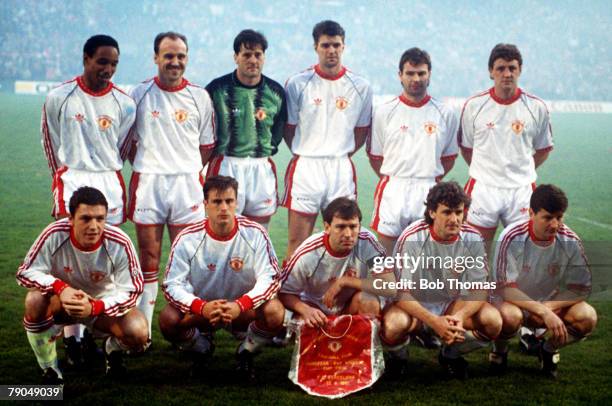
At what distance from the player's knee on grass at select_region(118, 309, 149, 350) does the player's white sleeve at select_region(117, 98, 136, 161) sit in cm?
118

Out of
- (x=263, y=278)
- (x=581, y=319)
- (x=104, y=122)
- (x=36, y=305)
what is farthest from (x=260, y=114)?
(x=581, y=319)

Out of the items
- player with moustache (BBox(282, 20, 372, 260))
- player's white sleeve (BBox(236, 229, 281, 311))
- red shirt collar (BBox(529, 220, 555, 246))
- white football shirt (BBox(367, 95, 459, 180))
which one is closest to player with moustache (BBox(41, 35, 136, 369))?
player's white sleeve (BBox(236, 229, 281, 311))

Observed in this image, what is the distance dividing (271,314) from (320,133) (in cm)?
153

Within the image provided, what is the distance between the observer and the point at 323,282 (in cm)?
382

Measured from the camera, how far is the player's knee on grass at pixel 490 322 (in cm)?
359

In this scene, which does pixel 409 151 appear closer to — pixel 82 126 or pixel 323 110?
pixel 323 110

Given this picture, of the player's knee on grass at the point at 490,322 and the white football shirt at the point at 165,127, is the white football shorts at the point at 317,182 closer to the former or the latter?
the white football shirt at the point at 165,127

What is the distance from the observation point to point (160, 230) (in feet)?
Answer: 14.5

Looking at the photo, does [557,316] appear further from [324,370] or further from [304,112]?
[304,112]

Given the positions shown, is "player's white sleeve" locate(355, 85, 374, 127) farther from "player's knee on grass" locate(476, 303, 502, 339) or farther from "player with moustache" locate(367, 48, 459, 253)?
"player's knee on grass" locate(476, 303, 502, 339)

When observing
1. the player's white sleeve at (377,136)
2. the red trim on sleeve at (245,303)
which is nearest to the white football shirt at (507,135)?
the player's white sleeve at (377,136)

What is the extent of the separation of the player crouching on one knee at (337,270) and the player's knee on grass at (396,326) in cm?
9

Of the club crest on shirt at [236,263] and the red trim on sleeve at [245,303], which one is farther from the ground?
the club crest on shirt at [236,263]

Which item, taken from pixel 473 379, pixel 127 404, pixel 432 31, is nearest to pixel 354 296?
pixel 473 379
